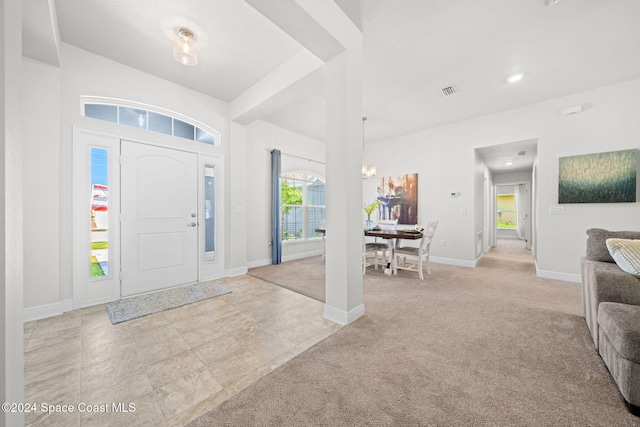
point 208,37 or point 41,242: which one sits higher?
point 208,37

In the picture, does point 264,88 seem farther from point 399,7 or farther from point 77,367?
point 77,367

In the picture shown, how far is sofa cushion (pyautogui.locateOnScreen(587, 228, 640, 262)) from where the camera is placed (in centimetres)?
198

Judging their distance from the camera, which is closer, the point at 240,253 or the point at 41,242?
the point at 41,242

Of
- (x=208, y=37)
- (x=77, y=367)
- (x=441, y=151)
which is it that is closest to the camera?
(x=77, y=367)

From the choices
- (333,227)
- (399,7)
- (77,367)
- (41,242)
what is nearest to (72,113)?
(41,242)

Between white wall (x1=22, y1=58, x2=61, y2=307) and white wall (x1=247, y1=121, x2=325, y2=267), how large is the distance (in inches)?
97.6

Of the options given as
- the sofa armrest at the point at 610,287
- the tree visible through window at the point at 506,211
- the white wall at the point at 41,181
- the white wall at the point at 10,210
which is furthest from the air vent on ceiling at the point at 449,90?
the tree visible through window at the point at 506,211

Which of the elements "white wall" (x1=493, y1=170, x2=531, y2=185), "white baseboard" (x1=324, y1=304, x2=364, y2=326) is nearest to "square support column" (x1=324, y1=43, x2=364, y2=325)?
"white baseboard" (x1=324, y1=304, x2=364, y2=326)

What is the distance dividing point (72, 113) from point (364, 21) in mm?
3345

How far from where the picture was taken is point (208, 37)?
248 centimetres

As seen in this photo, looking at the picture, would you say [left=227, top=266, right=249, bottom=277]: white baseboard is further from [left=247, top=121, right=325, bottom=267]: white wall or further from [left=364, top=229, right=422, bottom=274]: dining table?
[left=364, top=229, right=422, bottom=274]: dining table

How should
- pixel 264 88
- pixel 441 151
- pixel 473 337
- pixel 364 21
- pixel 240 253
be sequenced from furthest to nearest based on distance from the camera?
pixel 441 151 < pixel 240 253 < pixel 264 88 < pixel 364 21 < pixel 473 337

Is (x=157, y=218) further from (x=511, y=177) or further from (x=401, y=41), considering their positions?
(x=511, y=177)

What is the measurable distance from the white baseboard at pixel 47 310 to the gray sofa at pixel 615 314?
457 centimetres
